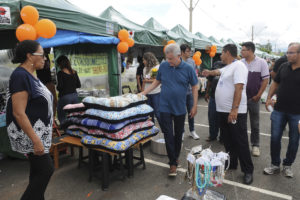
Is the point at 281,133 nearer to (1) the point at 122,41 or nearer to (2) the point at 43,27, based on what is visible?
(2) the point at 43,27

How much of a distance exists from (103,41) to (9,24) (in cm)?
214

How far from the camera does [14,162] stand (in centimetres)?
383

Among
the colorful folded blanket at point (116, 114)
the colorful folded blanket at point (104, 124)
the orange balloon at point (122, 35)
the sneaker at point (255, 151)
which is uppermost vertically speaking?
the orange balloon at point (122, 35)

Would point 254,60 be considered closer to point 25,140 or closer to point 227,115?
point 227,115

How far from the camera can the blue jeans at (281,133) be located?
305 centimetres

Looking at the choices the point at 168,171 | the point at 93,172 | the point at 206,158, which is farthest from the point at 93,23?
the point at 206,158

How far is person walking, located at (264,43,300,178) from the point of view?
2918 millimetres

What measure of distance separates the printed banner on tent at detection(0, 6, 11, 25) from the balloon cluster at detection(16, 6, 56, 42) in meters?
0.15

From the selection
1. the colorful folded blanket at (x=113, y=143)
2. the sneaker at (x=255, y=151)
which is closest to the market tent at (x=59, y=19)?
the colorful folded blanket at (x=113, y=143)

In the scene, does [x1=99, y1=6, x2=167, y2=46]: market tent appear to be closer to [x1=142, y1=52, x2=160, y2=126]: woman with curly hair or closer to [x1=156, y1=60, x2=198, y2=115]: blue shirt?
[x1=142, y1=52, x2=160, y2=126]: woman with curly hair

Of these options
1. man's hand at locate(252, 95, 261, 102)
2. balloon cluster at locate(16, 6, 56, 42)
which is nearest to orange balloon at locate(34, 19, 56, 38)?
balloon cluster at locate(16, 6, 56, 42)

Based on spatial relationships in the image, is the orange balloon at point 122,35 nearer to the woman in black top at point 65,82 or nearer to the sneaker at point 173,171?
the woman in black top at point 65,82

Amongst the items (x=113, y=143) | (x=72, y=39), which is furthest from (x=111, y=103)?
(x=72, y=39)

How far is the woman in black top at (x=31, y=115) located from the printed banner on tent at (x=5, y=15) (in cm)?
118
